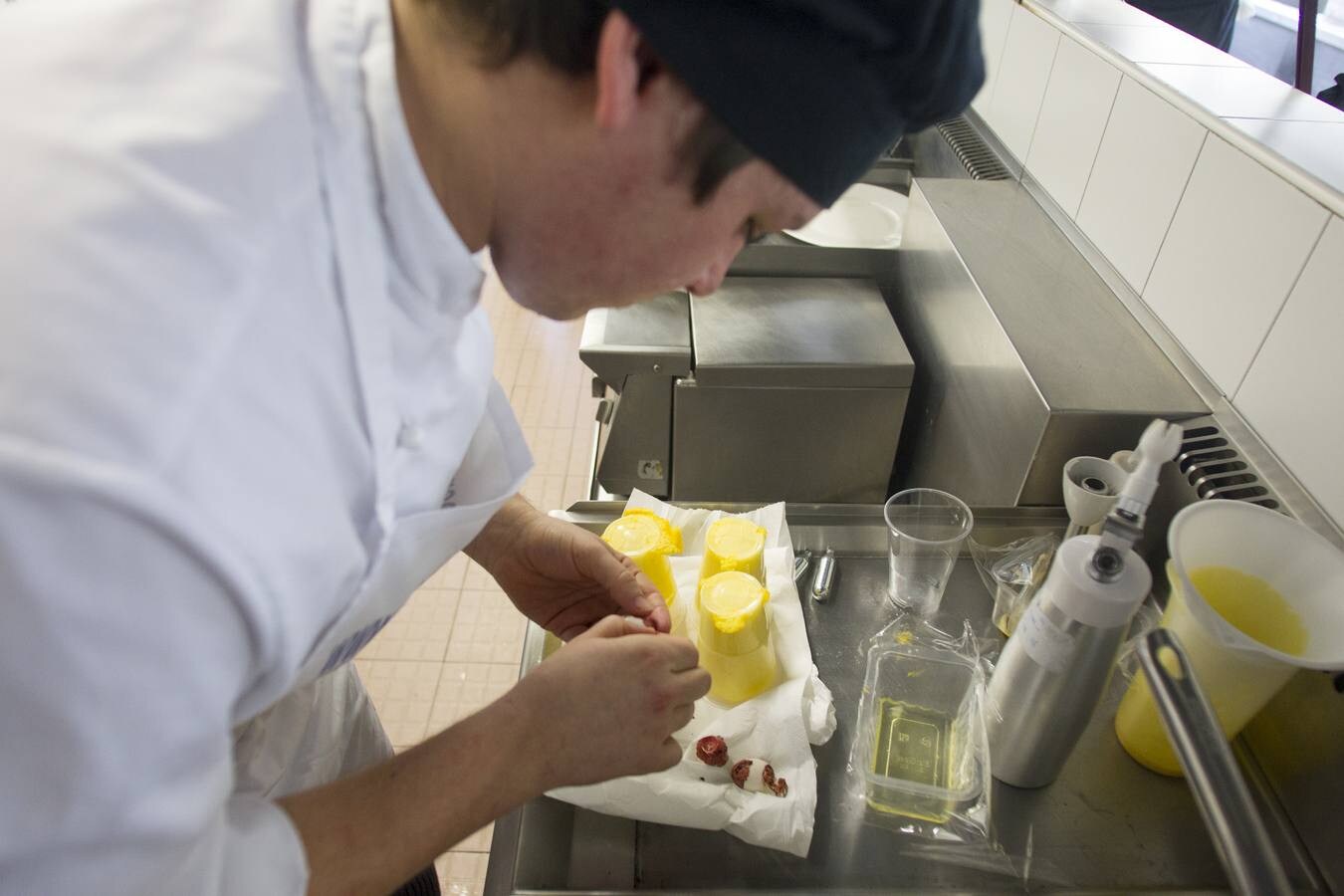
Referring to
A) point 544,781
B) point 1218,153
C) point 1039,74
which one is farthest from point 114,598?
point 1039,74

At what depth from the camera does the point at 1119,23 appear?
1584 mm

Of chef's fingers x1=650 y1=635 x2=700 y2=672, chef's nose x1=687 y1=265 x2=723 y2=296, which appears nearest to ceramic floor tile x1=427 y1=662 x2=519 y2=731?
chef's fingers x1=650 y1=635 x2=700 y2=672

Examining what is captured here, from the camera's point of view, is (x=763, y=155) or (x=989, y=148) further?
(x=989, y=148)

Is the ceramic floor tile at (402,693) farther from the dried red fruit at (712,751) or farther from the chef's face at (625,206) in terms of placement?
the chef's face at (625,206)

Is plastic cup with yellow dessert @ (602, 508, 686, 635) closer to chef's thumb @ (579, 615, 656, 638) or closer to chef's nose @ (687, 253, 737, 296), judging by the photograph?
chef's thumb @ (579, 615, 656, 638)

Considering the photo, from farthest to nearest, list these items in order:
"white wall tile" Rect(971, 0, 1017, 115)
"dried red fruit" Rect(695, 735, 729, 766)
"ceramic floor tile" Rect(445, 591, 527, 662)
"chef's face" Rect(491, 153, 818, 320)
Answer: "ceramic floor tile" Rect(445, 591, 527, 662) < "white wall tile" Rect(971, 0, 1017, 115) < "dried red fruit" Rect(695, 735, 729, 766) < "chef's face" Rect(491, 153, 818, 320)

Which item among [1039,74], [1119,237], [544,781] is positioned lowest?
[544,781]

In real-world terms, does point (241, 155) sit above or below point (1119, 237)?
above

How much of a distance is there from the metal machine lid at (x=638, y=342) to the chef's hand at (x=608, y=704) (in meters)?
0.91

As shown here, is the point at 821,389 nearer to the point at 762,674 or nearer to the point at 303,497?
the point at 762,674

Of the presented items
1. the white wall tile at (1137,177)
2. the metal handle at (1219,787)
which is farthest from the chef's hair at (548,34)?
the white wall tile at (1137,177)

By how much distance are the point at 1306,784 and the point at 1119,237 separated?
2.87 ft

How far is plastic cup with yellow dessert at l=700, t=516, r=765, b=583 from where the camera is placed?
1030mm

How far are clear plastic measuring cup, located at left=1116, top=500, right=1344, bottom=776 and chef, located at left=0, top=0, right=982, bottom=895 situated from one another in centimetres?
57
